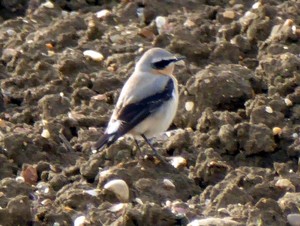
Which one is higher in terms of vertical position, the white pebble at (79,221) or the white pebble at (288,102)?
the white pebble at (79,221)

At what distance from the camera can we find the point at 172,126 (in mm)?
9773

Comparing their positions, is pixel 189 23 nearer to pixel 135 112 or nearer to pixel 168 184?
pixel 135 112

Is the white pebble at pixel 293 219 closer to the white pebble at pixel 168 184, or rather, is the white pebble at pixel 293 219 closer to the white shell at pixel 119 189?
the white pebble at pixel 168 184

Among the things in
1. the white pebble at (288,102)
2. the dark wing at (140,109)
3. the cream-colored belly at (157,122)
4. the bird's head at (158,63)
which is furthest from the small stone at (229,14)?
the cream-colored belly at (157,122)

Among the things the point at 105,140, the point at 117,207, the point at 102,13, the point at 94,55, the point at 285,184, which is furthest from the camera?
the point at 102,13

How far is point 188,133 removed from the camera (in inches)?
363

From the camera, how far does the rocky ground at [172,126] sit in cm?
806

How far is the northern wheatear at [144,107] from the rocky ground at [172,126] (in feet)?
0.61

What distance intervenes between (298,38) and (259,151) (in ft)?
6.57

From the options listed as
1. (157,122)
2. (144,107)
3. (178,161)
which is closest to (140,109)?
(144,107)

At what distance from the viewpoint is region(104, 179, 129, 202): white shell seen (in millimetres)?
8219

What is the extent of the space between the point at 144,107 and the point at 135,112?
0.11 meters

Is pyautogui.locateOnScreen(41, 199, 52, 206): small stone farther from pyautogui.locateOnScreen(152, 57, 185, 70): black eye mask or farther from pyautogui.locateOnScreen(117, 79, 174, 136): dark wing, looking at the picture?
pyautogui.locateOnScreen(152, 57, 185, 70): black eye mask

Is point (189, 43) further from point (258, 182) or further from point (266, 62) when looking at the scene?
point (258, 182)
